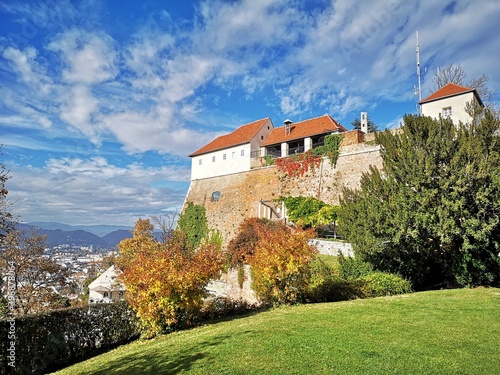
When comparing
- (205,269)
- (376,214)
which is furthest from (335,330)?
(376,214)

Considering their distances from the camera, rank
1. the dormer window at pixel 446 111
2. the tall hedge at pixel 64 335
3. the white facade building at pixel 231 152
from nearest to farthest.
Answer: the tall hedge at pixel 64 335, the dormer window at pixel 446 111, the white facade building at pixel 231 152

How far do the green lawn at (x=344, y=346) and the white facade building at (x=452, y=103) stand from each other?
16.2 m

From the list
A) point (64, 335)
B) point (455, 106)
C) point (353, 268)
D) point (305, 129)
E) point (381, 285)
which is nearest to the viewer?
point (64, 335)

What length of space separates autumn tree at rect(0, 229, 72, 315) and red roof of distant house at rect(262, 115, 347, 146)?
21.8 meters

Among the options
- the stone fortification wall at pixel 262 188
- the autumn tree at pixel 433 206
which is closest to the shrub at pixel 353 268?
the autumn tree at pixel 433 206

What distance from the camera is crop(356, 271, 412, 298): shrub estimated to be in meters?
13.2

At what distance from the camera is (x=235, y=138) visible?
117ft

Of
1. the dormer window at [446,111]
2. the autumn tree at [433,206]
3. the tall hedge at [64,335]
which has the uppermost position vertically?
the dormer window at [446,111]

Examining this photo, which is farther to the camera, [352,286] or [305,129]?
[305,129]

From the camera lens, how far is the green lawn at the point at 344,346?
534cm

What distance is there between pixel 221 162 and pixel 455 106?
888 inches

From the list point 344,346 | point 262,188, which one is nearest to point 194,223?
point 262,188

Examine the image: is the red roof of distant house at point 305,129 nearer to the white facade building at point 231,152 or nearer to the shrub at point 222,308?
the white facade building at point 231,152

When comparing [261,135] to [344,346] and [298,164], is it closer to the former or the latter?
[298,164]
